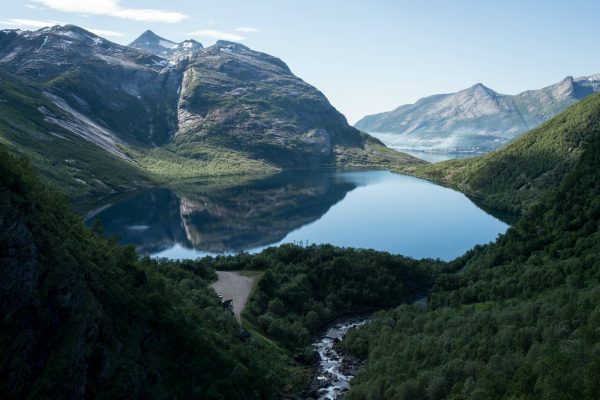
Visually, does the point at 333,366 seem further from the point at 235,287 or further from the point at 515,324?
the point at 515,324

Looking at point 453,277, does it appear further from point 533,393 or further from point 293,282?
point 533,393

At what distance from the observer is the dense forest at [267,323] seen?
4822 centimetres

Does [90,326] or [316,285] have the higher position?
[90,326]

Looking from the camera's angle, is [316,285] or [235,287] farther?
[316,285]

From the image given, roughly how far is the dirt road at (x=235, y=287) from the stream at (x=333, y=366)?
1677cm

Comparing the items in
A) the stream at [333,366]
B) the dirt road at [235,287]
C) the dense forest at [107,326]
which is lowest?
the stream at [333,366]

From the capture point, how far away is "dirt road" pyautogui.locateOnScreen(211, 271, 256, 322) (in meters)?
102

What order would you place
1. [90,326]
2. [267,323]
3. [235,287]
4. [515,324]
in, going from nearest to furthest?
[90,326] → [515,324] → [267,323] → [235,287]

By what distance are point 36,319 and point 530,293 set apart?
68118 millimetres

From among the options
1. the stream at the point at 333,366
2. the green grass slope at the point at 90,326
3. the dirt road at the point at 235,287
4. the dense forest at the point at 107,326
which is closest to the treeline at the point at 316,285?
the dense forest at the point at 107,326

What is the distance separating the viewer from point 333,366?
8569 centimetres

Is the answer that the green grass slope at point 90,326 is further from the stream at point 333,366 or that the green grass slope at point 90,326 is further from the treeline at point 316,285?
the treeline at point 316,285

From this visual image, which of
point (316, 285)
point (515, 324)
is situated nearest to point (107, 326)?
point (515, 324)

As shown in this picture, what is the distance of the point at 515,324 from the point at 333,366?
3297 centimetres
